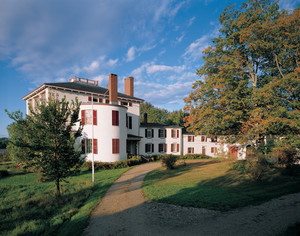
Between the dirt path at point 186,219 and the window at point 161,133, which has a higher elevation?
the window at point 161,133

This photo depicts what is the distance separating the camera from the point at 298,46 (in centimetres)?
1449

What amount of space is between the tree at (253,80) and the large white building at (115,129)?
4593mm

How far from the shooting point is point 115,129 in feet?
72.7

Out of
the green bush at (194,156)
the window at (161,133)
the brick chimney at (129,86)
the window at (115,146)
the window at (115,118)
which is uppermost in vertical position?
the brick chimney at (129,86)

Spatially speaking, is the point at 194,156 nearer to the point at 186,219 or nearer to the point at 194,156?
the point at 194,156

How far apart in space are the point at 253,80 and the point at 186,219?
1837 cm

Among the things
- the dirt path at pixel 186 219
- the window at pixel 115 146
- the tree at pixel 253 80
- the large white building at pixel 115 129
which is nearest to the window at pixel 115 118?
the large white building at pixel 115 129

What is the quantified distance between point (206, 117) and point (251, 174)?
709 cm

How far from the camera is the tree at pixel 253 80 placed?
1409 centimetres

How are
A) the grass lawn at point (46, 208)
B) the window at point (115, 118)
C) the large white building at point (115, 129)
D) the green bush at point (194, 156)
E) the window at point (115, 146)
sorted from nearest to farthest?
the grass lawn at point (46, 208) < the large white building at point (115, 129) < the window at point (115, 146) < the window at point (115, 118) < the green bush at point (194, 156)

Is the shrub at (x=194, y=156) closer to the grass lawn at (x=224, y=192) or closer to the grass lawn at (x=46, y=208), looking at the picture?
the grass lawn at (x=224, y=192)

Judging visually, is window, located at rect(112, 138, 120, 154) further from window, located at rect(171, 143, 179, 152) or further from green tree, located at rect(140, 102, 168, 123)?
green tree, located at rect(140, 102, 168, 123)

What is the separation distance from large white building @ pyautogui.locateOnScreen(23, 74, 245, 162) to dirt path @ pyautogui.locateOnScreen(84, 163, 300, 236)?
7.66m

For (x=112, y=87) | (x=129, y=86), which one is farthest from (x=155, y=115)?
(x=112, y=87)
